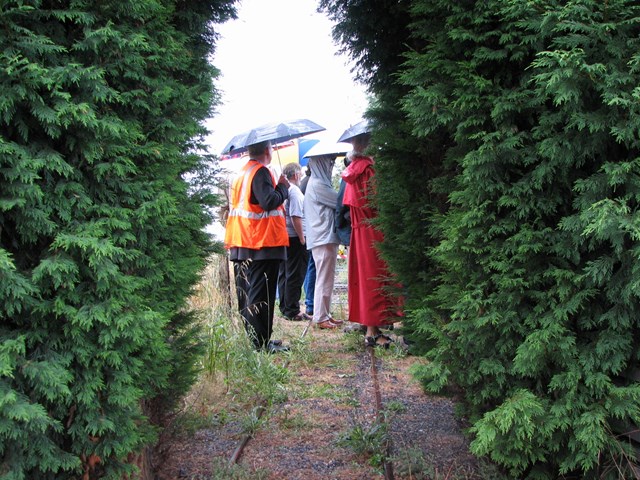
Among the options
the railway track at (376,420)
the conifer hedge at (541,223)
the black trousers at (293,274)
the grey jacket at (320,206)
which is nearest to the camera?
the conifer hedge at (541,223)

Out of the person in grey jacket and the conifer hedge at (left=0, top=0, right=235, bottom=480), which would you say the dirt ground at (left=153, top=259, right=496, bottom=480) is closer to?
the conifer hedge at (left=0, top=0, right=235, bottom=480)

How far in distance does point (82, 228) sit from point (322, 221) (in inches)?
192

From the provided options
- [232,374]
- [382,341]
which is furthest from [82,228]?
[382,341]

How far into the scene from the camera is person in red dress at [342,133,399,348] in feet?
18.9

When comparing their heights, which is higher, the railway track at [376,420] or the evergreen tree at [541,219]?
the evergreen tree at [541,219]

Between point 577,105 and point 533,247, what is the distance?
60 centimetres

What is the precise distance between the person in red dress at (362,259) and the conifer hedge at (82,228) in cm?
330

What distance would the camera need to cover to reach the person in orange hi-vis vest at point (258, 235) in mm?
5488

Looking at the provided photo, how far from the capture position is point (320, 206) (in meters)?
6.99

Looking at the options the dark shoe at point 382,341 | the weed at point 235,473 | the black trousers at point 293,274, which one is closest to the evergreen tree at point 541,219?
the weed at point 235,473

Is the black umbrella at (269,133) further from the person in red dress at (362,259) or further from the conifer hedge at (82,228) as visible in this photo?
the conifer hedge at (82,228)

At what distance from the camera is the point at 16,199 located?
2.02 meters

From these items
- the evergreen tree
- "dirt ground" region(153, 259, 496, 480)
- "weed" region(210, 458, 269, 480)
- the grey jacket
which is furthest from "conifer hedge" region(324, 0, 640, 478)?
the grey jacket

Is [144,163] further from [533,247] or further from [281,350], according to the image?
[281,350]
